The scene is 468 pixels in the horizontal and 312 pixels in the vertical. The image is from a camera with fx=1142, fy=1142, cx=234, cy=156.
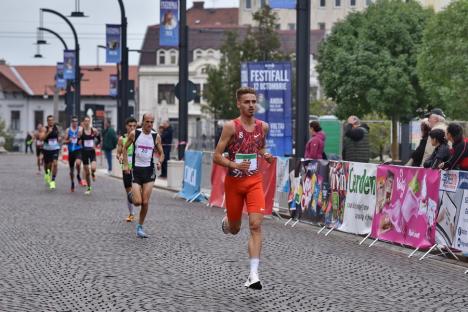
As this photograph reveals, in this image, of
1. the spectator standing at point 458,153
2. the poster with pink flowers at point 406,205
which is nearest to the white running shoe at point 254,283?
the poster with pink flowers at point 406,205

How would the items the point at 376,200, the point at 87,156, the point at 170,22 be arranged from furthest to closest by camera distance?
the point at 170,22 < the point at 87,156 < the point at 376,200

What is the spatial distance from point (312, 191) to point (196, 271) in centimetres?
629

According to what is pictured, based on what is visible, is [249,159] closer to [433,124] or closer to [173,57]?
[433,124]

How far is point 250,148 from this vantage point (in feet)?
33.9

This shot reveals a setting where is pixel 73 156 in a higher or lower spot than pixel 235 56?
lower

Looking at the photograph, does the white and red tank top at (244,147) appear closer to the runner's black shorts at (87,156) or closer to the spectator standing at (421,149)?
the spectator standing at (421,149)

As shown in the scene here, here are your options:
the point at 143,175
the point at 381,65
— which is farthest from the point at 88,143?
the point at 381,65

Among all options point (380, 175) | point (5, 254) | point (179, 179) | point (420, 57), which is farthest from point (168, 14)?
point (420, 57)

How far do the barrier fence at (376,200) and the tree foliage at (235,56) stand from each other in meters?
59.9

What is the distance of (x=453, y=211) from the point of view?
41.6ft

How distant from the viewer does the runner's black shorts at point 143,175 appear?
1534 cm

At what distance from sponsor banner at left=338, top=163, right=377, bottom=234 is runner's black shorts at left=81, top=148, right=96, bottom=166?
10.5 meters

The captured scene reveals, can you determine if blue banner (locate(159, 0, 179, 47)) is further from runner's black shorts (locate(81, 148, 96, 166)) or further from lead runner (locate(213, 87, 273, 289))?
lead runner (locate(213, 87, 273, 289))

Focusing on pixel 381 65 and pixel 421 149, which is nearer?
pixel 421 149
